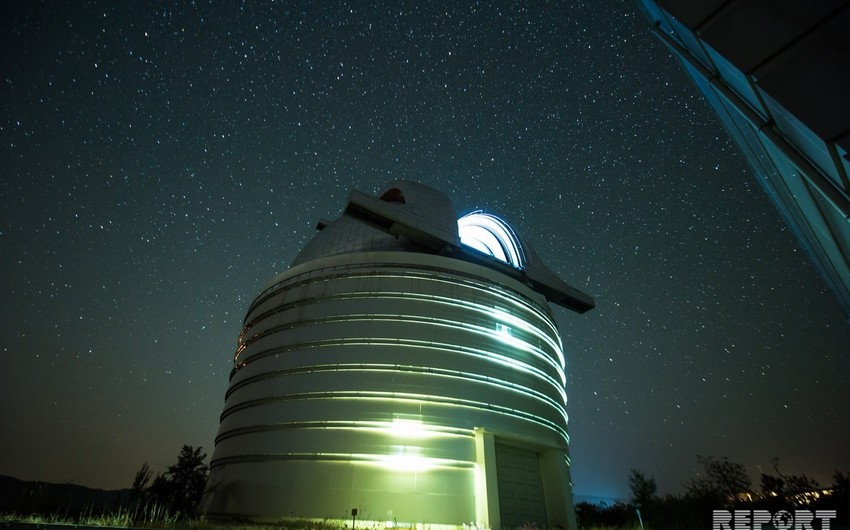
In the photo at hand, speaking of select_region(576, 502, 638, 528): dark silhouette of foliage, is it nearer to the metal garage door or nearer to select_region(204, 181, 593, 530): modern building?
select_region(204, 181, 593, 530): modern building

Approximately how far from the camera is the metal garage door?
16156 millimetres

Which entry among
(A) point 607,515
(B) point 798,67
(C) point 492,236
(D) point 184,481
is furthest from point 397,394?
(D) point 184,481

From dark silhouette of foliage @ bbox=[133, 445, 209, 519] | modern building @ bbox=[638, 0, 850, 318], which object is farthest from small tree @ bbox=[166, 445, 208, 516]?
modern building @ bbox=[638, 0, 850, 318]

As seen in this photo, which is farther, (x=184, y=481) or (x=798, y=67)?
(x=184, y=481)

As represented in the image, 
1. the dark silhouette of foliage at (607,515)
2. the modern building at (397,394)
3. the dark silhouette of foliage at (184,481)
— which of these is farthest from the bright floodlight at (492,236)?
the dark silhouette of foliage at (184,481)

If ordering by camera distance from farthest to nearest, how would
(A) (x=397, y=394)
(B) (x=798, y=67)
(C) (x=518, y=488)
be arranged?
(C) (x=518, y=488), (A) (x=397, y=394), (B) (x=798, y=67)

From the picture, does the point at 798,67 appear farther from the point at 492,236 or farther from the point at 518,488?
the point at 492,236

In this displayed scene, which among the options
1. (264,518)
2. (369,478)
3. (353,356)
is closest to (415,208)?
(353,356)

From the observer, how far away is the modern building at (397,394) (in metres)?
14.8

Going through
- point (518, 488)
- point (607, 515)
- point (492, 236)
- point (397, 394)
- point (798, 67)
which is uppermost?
point (492, 236)

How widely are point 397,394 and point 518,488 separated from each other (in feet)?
22.2

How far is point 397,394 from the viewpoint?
16.2m

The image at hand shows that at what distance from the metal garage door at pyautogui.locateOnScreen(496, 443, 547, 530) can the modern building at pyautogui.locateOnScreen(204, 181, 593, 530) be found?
0.21 feet

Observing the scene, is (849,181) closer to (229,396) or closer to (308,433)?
(308,433)
